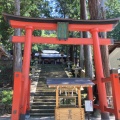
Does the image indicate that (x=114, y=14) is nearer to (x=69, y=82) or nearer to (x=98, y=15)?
(x=98, y=15)

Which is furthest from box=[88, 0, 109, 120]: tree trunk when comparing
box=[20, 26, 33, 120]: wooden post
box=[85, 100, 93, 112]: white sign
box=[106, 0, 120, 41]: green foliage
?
box=[106, 0, 120, 41]: green foliage

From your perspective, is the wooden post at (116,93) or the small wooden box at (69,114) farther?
the small wooden box at (69,114)

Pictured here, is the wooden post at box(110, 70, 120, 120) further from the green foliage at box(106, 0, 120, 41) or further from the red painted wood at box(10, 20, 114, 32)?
the green foliage at box(106, 0, 120, 41)

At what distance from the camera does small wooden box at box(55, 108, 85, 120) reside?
8.48m

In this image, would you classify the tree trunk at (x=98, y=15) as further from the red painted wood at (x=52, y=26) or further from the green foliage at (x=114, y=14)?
the green foliage at (x=114, y=14)

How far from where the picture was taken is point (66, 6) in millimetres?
27078

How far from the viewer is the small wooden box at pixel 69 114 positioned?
27.8 ft

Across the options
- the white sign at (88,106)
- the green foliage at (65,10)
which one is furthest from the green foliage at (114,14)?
the white sign at (88,106)

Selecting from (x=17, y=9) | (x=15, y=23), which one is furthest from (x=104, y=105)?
(x=17, y=9)

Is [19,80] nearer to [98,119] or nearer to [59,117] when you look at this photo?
[59,117]

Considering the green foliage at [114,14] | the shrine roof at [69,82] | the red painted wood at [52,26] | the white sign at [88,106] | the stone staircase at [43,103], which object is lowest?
the stone staircase at [43,103]

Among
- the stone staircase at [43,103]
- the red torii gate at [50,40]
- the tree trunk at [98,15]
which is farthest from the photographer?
the stone staircase at [43,103]

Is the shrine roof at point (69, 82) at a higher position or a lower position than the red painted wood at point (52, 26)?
lower

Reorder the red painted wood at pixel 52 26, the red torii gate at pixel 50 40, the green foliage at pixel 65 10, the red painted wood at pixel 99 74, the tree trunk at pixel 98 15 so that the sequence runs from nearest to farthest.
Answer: the red torii gate at pixel 50 40 → the red painted wood at pixel 99 74 → the red painted wood at pixel 52 26 → the tree trunk at pixel 98 15 → the green foliage at pixel 65 10
